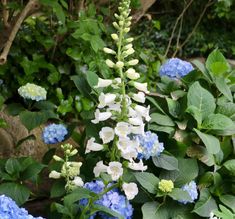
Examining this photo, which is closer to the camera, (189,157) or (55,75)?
(189,157)

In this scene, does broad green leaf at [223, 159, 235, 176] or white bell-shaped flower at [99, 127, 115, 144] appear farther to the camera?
broad green leaf at [223, 159, 235, 176]

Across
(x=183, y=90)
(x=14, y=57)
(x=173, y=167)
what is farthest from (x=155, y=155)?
(x=14, y=57)

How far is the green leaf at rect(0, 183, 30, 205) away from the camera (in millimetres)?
2037

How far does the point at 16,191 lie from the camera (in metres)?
2.06

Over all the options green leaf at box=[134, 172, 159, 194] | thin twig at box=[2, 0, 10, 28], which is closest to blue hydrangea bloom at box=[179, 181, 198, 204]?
green leaf at box=[134, 172, 159, 194]

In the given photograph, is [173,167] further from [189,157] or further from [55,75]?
[55,75]

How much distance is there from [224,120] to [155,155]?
1.04 feet

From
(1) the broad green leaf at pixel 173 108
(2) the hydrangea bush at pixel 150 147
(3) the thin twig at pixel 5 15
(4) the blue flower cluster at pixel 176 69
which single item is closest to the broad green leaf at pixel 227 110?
(2) the hydrangea bush at pixel 150 147

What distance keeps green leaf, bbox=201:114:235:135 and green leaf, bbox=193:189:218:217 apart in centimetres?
24

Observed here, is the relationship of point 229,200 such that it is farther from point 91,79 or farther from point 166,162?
point 91,79

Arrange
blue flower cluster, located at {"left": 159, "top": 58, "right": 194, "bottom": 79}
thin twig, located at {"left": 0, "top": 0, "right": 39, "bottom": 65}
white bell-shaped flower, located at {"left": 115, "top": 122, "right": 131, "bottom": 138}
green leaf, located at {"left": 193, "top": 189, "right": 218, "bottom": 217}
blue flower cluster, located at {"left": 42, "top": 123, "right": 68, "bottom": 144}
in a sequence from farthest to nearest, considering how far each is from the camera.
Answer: thin twig, located at {"left": 0, "top": 0, "right": 39, "bottom": 65} < blue flower cluster, located at {"left": 159, "top": 58, "right": 194, "bottom": 79} < blue flower cluster, located at {"left": 42, "top": 123, "right": 68, "bottom": 144} < green leaf, located at {"left": 193, "top": 189, "right": 218, "bottom": 217} < white bell-shaped flower, located at {"left": 115, "top": 122, "right": 131, "bottom": 138}

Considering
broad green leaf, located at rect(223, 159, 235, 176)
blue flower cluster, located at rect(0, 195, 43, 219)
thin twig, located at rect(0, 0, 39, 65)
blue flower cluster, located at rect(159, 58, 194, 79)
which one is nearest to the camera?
blue flower cluster, located at rect(0, 195, 43, 219)

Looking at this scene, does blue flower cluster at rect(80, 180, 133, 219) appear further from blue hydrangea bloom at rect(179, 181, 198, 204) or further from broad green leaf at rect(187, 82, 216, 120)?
broad green leaf at rect(187, 82, 216, 120)

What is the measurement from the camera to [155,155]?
2.06 meters
